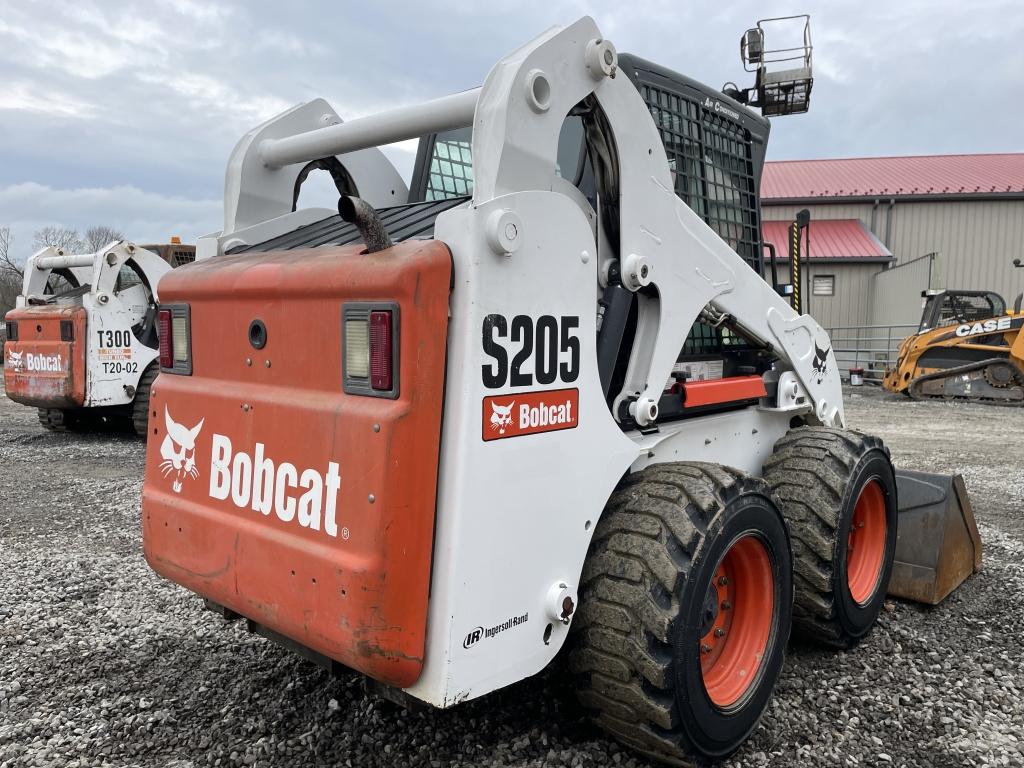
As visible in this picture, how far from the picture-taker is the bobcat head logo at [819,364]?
3918 mm

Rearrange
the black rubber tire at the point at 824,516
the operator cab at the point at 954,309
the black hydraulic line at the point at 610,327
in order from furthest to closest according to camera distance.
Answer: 1. the operator cab at the point at 954,309
2. the black rubber tire at the point at 824,516
3. the black hydraulic line at the point at 610,327

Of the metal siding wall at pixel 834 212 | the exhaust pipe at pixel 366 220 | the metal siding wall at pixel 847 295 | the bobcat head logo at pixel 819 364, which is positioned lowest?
the bobcat head logo at pixel 819 364

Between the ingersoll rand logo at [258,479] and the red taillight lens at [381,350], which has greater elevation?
the red taillight lens at [381,350]

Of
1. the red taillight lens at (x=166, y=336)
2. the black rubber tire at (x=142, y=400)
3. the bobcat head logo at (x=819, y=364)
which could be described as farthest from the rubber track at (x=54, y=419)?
the bobcat head logo at (x=819, y=364)

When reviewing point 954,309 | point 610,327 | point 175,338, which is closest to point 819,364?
point 610,327

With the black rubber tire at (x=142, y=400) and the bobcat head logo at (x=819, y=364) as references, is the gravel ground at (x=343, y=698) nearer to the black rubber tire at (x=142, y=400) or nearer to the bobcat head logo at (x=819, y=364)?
the bobcat head logo at (x=819, y=364)

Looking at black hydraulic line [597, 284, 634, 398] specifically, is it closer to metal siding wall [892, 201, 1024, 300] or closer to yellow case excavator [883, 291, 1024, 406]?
yellow case excavator [883, 291, 1024, 406]

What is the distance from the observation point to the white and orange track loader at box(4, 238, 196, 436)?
29.6 ft

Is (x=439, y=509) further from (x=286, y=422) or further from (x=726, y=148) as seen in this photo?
(x=726, y=148)

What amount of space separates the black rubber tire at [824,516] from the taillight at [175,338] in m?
2.31

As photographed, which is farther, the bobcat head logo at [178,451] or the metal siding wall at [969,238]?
the metal siding wall at [969,238]

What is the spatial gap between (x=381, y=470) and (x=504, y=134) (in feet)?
3.04

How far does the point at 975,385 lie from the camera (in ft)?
46.5

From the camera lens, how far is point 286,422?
7.66ft
